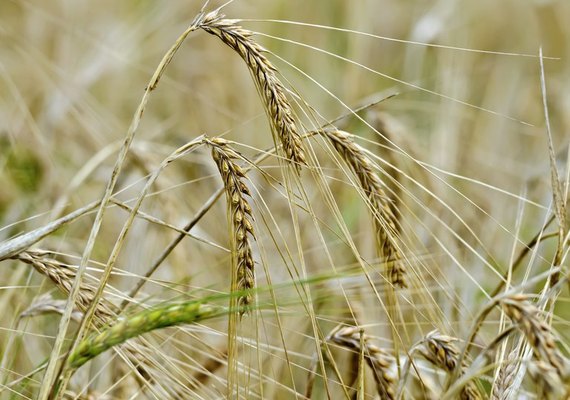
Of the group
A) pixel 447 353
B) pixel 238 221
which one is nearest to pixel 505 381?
pixel 447 353

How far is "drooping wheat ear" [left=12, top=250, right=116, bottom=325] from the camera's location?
0.97 m

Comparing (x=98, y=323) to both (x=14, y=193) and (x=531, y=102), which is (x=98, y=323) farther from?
(x=531, y=102)

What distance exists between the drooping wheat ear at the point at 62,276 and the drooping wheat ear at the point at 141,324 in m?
0.12

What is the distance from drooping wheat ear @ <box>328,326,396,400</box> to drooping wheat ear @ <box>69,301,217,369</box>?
0.91 feet

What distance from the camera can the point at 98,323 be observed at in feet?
3.26

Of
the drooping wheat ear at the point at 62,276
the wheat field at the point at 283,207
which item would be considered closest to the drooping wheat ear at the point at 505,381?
the wheat field at the point at 283,207

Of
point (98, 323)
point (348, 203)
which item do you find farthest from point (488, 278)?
point (98, 323)

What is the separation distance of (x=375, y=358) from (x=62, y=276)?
40cm

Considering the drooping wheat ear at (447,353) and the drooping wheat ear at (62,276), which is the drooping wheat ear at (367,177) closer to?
the drooping wheat ear at (447,353)

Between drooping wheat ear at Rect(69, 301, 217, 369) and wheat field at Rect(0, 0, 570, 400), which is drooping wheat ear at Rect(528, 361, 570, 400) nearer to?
wheat field at Rect(0, 0, 570, 400)

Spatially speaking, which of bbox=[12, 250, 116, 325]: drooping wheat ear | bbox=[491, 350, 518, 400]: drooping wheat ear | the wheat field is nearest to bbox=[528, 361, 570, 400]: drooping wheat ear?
the wheat field

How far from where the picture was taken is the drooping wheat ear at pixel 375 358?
1.05m

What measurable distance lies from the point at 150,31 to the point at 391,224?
94.6 inches

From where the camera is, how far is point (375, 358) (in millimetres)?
1089
